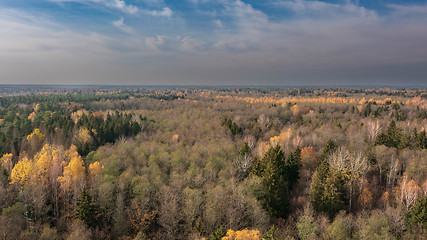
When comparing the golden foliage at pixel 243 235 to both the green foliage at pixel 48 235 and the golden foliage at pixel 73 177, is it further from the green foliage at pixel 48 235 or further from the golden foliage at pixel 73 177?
the golden foliage at pixel 73 177

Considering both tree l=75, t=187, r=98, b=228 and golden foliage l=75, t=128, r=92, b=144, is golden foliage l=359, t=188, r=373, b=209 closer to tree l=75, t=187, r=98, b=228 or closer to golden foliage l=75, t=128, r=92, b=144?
tree l=75, t=187, r=98, b=228

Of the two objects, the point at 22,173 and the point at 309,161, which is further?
the point at 309,161

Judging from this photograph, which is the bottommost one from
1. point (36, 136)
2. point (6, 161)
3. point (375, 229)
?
point (375, 229)

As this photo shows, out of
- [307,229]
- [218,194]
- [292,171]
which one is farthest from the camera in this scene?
[292,171]

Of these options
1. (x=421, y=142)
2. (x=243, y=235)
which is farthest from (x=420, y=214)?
(x=421, y=142)

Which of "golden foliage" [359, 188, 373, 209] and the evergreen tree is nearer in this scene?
"golden foliage" [359, 188, 373, 209]

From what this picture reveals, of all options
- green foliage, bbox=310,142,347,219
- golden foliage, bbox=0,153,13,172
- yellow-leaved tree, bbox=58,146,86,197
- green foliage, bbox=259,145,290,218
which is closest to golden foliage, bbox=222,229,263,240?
green foliage, bbox=259,145,290,218

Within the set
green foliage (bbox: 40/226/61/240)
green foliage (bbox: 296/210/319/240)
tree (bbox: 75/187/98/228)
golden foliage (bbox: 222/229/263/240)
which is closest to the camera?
golden foliage (bbox: 222/229/263/240)

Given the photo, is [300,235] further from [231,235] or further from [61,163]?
[61,163]

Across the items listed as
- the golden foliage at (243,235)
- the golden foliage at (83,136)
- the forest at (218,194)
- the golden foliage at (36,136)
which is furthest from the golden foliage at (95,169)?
the golden foliage at (36,136)

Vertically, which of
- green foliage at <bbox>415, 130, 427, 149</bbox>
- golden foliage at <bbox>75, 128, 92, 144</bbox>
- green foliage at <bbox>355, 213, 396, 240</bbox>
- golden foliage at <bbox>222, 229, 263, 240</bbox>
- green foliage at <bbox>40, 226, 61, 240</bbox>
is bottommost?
green foliage at <bbox>40, 226, 61, 240</bbox>

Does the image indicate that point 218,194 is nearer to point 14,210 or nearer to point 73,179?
point 73,179
